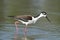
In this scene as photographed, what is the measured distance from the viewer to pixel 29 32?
12852 millimetres

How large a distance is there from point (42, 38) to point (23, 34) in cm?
110

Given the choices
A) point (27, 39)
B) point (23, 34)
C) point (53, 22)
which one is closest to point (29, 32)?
point (23, 34)

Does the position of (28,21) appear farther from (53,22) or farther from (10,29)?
(53,22)

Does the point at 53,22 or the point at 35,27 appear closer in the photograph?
the point at 35,27

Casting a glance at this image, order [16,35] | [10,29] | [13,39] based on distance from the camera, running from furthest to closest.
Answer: [10,29] < [16,35] < [13,39]

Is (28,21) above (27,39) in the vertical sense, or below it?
above

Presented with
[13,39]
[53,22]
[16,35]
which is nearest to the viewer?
[13,39]

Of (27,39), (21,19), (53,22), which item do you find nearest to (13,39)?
(27,39)

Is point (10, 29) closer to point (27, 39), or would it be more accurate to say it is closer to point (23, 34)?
point (23, 34)

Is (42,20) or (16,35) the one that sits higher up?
(42,20)

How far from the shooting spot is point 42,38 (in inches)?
458

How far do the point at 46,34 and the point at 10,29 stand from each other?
1776mm

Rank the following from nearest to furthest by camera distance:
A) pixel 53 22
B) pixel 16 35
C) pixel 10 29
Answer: pixel 16 35
pixel 10 29
pixel 53 22

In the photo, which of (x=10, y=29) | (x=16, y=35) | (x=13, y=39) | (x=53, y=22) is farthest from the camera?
(x=53, y=22)
